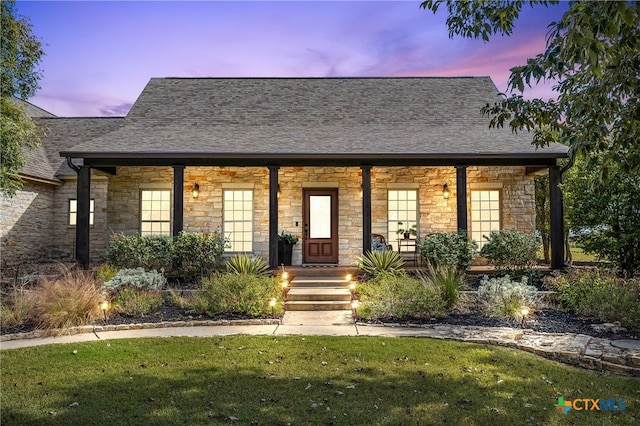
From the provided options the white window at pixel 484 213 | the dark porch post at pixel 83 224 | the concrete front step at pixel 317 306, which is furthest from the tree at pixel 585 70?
the dark porch post at pixel 83 224

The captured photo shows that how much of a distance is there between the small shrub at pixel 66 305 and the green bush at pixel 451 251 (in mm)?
7083

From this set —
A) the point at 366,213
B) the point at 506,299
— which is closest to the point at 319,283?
the point at 366,213

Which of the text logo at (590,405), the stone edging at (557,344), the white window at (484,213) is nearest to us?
the text logo at (590,405)

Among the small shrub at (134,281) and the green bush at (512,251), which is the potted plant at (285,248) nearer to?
the small shrub at (134,281)

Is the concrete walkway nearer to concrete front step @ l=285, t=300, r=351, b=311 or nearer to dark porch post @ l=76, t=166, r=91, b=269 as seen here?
concrete front step @ l=285, t=300, r=351, b=311

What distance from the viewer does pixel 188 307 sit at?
331 inches

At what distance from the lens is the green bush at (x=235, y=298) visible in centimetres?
800

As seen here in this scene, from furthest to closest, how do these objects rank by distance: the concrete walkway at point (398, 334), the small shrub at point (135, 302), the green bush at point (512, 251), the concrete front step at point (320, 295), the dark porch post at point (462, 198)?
the dark porch post at point (462, 198) < the green bush at point (512, 251) < the concrete front step at point (320, 295) < the small shrub at point (135, 302) < the concrete walkway at point (398, 334)

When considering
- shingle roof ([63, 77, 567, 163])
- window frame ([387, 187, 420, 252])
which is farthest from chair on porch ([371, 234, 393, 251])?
shingle roof ([63, 77, 567, 163])

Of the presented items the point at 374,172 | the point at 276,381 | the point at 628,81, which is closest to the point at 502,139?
the point at 374,172

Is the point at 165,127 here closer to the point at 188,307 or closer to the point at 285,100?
the point at 285,100

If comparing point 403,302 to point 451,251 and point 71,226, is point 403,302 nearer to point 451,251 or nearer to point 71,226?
point 451,251

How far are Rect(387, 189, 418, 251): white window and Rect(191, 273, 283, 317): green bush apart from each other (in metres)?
5.45

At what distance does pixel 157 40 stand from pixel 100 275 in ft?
18.9
